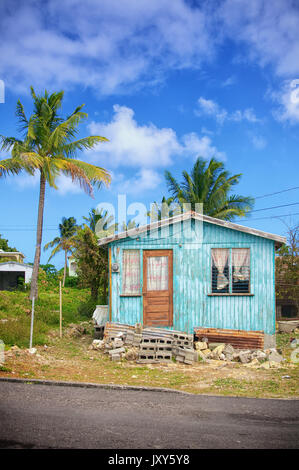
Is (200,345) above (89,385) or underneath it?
above

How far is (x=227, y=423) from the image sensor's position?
612 cm

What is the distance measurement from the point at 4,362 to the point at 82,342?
4479mm

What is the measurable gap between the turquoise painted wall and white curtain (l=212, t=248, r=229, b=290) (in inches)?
6.6

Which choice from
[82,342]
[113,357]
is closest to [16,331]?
[82,342]

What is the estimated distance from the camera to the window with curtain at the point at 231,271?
13.7m

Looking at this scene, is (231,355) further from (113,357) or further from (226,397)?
(226,397)

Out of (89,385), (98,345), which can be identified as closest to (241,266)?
(98,345)

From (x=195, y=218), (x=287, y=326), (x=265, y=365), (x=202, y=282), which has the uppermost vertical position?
(x=195, y=218)

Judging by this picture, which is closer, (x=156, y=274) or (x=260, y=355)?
(x=260, y=355)

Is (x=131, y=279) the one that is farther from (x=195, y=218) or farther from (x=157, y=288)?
(x=195, y=218)

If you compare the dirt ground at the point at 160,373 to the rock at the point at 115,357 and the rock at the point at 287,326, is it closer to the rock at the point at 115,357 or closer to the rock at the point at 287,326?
the rock at the point at 115,357

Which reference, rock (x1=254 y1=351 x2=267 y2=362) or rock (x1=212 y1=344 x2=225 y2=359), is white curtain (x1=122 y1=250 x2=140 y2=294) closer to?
rock (x1=212 y1=344 x2=225 y2=359)

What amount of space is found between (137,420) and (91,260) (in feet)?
50.1

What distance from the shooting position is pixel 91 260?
21.1 meters
